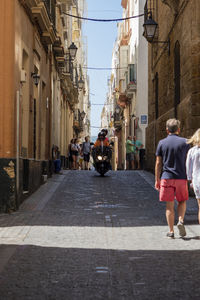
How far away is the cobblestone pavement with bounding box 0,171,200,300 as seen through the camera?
4953 mm

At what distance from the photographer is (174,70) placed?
664 inches

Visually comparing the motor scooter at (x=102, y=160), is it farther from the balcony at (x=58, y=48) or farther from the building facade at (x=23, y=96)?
the balcony at (x=58, y=48)

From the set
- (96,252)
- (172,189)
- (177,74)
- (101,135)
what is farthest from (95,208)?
(101,135)

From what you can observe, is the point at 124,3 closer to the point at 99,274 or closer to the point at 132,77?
the point at 132,77

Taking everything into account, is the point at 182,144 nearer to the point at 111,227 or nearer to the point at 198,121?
the point at 111,227

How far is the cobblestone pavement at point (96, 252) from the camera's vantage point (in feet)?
16.3

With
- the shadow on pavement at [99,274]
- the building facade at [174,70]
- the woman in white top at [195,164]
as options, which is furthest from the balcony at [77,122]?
the shadow on pavement at [99,274]

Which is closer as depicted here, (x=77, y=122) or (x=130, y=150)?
(x=130, y=150)

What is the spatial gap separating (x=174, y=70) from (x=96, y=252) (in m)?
10.9

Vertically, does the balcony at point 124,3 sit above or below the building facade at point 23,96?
above

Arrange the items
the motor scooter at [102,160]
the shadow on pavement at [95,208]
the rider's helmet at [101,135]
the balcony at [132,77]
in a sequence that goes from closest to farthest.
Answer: the shadow on pavement at [95,208] < the motor scooter at [102,160] < the rider's helmet at [101,135] < the balcony at [132,77]

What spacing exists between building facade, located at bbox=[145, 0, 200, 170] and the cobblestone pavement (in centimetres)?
285

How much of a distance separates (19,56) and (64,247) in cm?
635

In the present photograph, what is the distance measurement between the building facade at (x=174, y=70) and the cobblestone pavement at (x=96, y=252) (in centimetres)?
285
